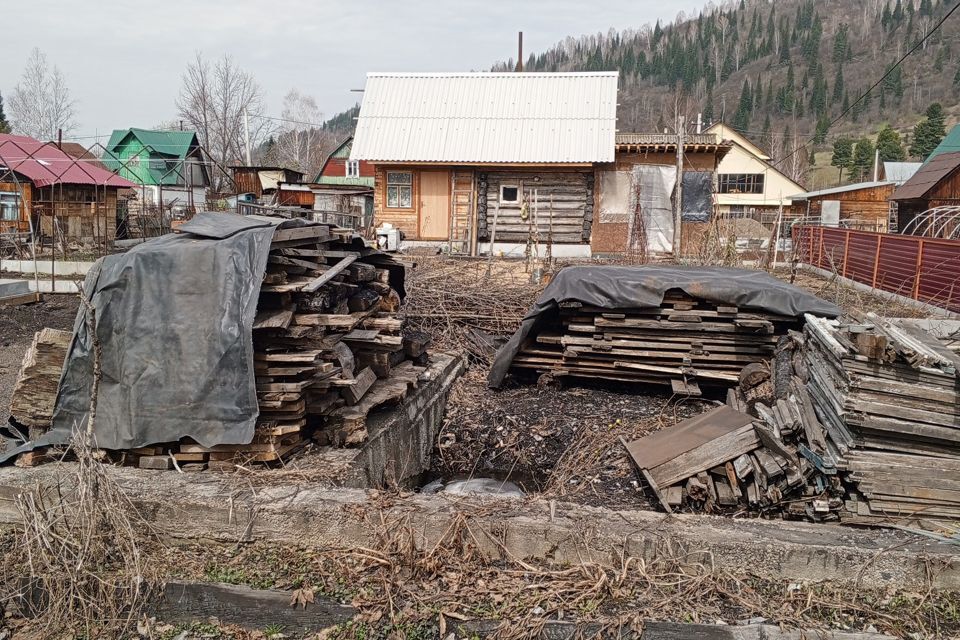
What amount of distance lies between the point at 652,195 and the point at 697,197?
139cm

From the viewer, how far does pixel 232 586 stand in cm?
381

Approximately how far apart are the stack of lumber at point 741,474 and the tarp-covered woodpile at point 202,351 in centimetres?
255

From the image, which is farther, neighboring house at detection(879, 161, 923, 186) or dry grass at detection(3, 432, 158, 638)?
neighboring house at detection(879, 161, 923, 186)

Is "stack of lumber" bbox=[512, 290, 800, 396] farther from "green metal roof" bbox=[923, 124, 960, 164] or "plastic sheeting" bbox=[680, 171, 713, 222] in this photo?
"green metal roof" bbox=[923, 124, 960, 164]

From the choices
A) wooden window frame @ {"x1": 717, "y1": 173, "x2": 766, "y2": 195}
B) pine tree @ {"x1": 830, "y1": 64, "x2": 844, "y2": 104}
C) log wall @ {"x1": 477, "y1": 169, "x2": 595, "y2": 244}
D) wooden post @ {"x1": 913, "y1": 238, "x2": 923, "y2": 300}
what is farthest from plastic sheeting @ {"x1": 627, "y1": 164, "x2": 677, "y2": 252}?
pine tree @ {"x1": 830, "y1": 64, "x2": 844, "y2": 104}

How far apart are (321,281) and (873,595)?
4265mm

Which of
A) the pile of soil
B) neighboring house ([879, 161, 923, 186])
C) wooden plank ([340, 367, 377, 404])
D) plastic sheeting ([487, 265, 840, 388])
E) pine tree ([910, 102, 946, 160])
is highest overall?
pine tree ([910, 102, 946, 160])

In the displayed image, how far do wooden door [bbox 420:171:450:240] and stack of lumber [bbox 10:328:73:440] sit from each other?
53.4ft

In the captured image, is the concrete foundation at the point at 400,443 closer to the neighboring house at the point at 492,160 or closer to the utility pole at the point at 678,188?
the utility pole at the point at 678,188

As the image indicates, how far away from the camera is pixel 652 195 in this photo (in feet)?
66.7

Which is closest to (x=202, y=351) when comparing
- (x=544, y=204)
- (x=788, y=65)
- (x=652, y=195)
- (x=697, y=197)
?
(x=544, y=204)

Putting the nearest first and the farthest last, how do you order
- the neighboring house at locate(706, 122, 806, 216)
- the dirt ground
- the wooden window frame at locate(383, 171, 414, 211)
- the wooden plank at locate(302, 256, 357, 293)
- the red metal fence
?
the wooden plank at locate(302, 256, 357, 293)
the dirt ground
the red metal fence
the wooden window frame at locate(383, 171, 414, 211)
the neighboring house at locate(706, 122, 806, 216)

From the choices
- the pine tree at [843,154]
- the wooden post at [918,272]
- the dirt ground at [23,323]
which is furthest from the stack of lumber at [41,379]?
the pine tree at [843,154]

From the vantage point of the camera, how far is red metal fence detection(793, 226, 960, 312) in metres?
11.8
